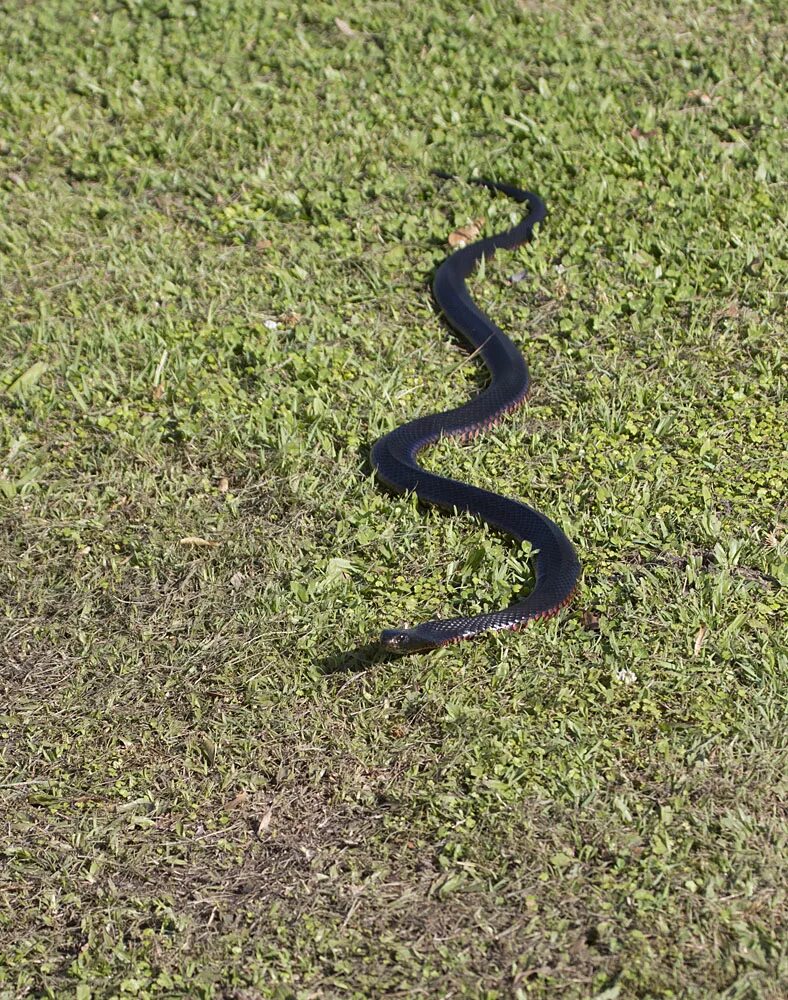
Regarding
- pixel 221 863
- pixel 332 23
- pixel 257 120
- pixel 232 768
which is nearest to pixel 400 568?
pixel 232 768

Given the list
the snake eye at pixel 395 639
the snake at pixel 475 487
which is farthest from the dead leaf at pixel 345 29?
the snake eye at pixel 395 639

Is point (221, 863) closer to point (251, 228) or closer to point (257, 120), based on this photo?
point (251, 228)

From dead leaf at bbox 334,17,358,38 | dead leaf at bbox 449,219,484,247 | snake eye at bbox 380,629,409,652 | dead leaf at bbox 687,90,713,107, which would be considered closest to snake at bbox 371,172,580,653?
snake eye at bbox 380,629,409,652

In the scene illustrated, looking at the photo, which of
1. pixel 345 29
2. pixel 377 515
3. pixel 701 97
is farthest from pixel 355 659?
pixel 345 29

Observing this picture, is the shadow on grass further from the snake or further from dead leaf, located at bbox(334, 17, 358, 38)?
dead leaf, located at bbox(334, 17, 358, 38)

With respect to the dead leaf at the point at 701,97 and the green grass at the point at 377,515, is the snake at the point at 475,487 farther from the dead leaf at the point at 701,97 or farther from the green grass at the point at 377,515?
the dead leaf at the point at 701,97

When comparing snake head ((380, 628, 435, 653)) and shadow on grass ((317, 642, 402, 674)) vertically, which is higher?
snake head ((380, 628, 435, 653))
